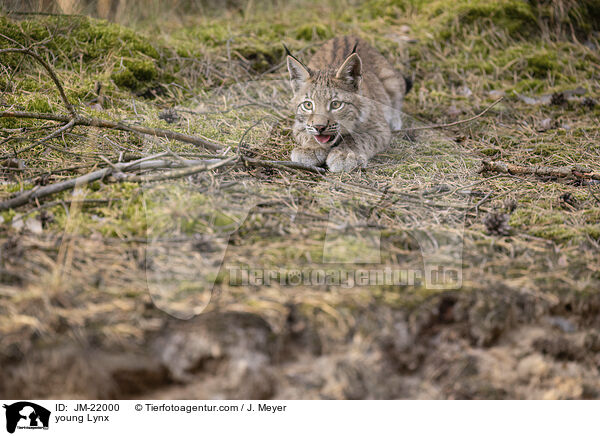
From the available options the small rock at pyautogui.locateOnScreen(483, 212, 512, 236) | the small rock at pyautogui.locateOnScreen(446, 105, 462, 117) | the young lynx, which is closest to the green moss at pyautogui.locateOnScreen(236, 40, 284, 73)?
the young lynx

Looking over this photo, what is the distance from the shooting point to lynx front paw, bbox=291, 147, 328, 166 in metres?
3.98

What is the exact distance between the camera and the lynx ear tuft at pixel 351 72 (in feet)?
13.5

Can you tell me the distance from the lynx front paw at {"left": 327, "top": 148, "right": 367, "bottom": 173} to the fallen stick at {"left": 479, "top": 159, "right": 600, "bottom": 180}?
1.06 metres

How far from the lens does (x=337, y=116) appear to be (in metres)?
4.19

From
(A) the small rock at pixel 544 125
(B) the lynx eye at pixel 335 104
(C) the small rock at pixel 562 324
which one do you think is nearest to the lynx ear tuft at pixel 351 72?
(B) the lynx eye at pixel 335 104

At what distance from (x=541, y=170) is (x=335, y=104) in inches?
71.1

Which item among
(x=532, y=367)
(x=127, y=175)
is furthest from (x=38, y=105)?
(x=532, y=367)

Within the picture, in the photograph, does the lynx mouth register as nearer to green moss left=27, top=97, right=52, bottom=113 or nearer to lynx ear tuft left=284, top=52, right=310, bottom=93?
lynx ear tuft left=284, top=52, right=310, bottom=93

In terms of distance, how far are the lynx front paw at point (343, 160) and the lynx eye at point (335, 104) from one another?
15.2 inches

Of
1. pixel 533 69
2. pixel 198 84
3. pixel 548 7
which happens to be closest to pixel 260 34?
pixel 198 84

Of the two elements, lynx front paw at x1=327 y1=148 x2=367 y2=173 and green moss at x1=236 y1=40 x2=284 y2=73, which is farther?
green moss at x1=236 y1=40 x2=284 y2=73

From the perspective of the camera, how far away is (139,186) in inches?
128

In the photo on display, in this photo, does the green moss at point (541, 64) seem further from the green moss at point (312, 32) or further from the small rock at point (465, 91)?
the green moss at point (312, 32)
